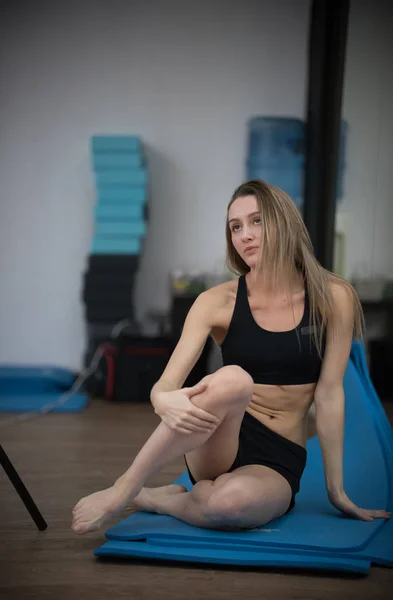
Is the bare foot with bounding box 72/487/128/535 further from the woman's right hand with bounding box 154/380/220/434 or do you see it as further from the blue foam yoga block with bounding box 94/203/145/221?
the blue foam yoga block with bounding box 94/203/145/221

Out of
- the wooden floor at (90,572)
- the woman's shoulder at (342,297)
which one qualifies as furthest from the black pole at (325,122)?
the woman's shoulder at (342,297)

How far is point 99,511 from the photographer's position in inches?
74.2

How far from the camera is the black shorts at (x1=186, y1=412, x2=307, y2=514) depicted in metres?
2.00

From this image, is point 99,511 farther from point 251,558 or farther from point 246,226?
point 246,226

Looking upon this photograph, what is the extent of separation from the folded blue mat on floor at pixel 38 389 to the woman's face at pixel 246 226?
2098mm

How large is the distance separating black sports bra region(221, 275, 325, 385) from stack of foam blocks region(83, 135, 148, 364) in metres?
2.29

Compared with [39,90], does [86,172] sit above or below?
below

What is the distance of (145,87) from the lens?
464 cm

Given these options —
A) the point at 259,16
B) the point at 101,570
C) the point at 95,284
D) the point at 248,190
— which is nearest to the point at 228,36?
the point at 259,16

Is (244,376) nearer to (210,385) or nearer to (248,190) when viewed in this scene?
(210,385)

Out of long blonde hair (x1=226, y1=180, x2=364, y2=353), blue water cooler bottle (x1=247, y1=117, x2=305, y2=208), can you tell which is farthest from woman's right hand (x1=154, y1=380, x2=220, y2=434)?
blue water cooler bottle (x1=247, y1=117, x2=305, y2=208)

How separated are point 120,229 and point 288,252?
2.41 m

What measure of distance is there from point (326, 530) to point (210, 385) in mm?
497

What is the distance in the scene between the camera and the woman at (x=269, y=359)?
195 centimetres
